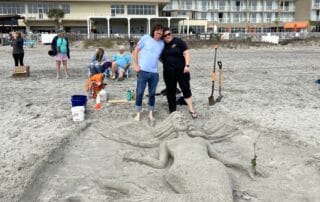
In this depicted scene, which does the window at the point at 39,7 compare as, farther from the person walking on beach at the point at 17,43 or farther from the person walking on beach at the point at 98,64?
the person walking on beach at the point at 98,64

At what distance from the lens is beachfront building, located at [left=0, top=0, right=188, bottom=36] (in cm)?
6262

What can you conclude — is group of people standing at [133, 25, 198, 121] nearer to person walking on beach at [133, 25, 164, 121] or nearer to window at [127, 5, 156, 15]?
person walking on beach at [133, 25, 164, 121]

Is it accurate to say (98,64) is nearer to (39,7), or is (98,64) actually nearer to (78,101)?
(78,101)

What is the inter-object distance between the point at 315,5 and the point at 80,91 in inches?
3123

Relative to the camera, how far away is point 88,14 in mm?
65062

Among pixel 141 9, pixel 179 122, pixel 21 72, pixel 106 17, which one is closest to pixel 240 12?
pixel 141 9

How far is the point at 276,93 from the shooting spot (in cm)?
1020

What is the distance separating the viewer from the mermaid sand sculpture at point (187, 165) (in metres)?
3.68

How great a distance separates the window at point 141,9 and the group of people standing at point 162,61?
59717 millimetres

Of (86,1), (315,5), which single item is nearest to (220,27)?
(315,5)

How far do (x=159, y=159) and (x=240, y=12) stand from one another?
7698 centimetres

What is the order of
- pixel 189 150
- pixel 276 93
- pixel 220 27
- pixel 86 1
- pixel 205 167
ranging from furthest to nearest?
pixel 220 27 < pixel 86 1 < pixel 276 93 < pixel 189 150 < pixel 205 167

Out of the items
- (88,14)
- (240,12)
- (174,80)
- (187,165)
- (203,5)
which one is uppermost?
(203,5)

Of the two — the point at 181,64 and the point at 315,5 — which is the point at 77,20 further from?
the point at 181,64
